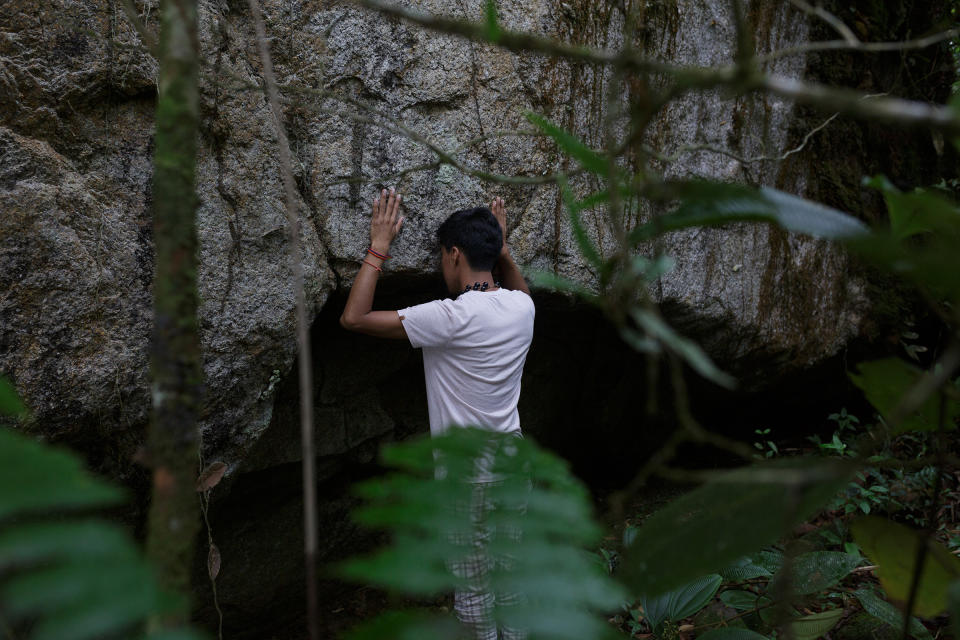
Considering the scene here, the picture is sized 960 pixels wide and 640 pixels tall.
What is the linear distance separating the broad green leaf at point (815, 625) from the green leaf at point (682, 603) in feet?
1.02

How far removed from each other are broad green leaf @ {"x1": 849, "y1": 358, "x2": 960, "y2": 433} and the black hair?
164 centimetres

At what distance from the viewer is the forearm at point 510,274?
269 centimetres

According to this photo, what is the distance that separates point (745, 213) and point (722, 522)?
0.41 meters

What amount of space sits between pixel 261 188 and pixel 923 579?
6.84 feet

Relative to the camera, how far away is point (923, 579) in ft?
3.26

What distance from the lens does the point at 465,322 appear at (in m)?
2.43

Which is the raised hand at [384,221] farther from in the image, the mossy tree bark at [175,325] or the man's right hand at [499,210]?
the mossy tree bark at [175,325]

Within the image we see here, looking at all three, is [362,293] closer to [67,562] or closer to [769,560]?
[67,562]

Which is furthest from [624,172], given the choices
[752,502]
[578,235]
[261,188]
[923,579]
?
[261,188]

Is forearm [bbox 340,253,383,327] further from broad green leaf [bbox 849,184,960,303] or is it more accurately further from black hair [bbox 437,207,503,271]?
broad green leaf [bbox 849,184,960,303]

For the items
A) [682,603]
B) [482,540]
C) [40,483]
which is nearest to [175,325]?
[40,483]

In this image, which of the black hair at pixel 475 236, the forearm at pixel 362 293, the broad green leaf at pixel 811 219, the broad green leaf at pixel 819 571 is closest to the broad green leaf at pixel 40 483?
the broad green leaf at pixel 811 219

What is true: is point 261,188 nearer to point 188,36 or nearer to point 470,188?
point 470,188

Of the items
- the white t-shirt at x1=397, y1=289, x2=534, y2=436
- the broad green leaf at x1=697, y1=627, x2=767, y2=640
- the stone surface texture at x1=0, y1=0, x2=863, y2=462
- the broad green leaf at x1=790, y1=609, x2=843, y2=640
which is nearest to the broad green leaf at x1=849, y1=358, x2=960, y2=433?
the stone surface texture at x1=0, y1=0, x2=863, y2=462
